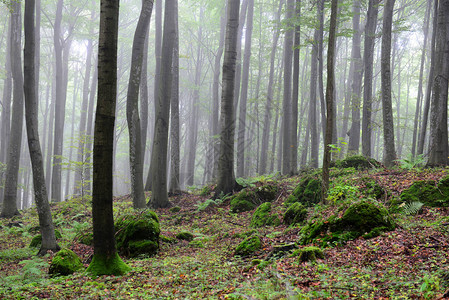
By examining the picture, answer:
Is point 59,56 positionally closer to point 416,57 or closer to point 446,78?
point 446,78

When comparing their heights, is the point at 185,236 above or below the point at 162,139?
below

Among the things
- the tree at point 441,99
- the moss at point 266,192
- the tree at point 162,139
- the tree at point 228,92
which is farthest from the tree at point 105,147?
the tree at point 441,99

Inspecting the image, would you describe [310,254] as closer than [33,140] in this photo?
Yes

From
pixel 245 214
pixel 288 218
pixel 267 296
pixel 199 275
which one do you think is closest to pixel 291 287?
pixel 267 296

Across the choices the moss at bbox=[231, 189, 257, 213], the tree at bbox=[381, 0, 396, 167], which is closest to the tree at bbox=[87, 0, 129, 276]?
the moss at bbox=[231, 189, 257, 213]

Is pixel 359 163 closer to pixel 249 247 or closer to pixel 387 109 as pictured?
pixel 387 109

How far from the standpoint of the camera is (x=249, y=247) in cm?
627

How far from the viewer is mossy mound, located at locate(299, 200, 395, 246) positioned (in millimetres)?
5685

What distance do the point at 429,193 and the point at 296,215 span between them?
10.0ft

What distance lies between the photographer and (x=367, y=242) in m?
5.29

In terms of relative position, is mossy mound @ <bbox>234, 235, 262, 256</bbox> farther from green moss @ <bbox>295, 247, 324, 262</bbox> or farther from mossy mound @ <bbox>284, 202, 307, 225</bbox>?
mossy mound @ <bbox>284, 202, 307, 225</bbox>

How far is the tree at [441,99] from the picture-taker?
33.0ft

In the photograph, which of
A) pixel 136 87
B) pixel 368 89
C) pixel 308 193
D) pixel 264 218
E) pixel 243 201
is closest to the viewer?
pixel 264 218

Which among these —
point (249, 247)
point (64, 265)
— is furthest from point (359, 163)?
point (64, 265)
